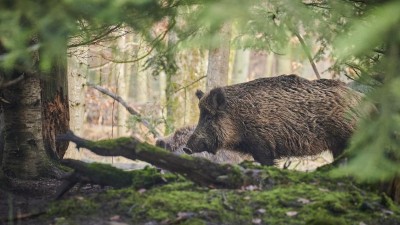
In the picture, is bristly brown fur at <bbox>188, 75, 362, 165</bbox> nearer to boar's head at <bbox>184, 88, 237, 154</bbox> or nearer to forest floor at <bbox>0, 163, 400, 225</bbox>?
boar's head at <bbox>184, 88, 237, 154</bbox>

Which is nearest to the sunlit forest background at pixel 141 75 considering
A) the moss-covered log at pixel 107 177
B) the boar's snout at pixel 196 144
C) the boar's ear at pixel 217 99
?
the boar's ear at pixel 217 99

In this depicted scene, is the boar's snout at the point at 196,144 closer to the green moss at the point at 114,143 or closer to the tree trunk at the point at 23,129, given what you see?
the tree trunk at the point at 23,129

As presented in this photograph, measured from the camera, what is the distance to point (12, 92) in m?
7.16

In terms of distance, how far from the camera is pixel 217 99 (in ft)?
34.0

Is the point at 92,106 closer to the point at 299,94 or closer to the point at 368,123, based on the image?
the point at 299,94

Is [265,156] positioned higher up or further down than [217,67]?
further down

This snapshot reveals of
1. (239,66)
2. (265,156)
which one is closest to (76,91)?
(265,156)

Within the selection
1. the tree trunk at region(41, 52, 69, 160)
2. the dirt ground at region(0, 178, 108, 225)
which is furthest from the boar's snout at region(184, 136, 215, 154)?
the dirt ground at region(0, 178, 108, 225)

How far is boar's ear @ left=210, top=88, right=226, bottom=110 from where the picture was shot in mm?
10227

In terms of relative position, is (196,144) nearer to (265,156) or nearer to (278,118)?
(265,156)

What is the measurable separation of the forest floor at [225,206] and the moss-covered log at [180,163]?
102 mm

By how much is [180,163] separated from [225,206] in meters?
0.54

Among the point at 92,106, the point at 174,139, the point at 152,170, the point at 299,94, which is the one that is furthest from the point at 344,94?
the point at 92,106

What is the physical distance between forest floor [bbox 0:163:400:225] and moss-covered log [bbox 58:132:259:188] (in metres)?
0.10
